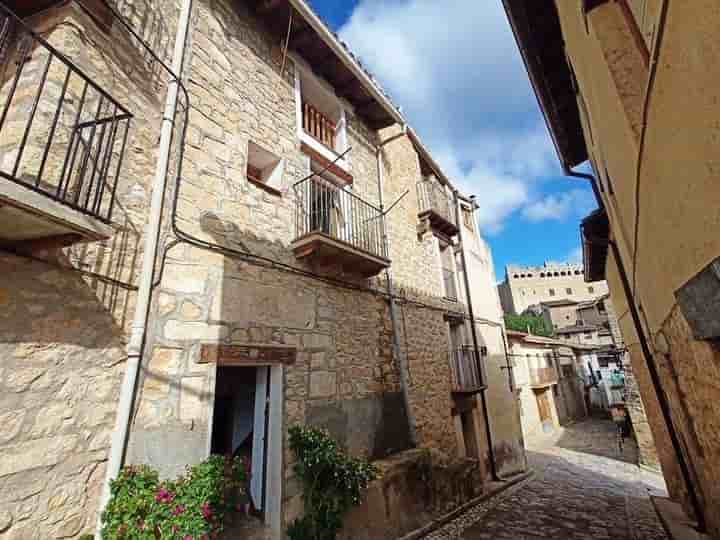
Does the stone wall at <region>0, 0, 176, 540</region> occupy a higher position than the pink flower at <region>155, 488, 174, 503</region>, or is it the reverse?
the stone wall at <region>0, 0, 176, 540</region>

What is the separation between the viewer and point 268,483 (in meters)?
3.77

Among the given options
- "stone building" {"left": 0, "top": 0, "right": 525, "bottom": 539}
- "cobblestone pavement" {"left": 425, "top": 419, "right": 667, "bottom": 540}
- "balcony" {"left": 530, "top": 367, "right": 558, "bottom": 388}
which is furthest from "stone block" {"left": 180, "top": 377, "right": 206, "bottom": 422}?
"balcony" {"left": 530, "top": 367, "right": 558, "bottom": 388}

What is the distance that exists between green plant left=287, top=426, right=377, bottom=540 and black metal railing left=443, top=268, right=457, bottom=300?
21.5 ft

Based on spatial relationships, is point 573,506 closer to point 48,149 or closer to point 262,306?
point 262,306

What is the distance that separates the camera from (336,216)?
6.17 metres

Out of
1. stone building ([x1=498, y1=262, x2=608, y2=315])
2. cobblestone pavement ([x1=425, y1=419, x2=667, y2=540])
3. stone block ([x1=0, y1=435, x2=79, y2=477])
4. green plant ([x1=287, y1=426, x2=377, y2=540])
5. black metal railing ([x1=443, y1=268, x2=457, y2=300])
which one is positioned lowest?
cobblestone pavement ([x1=425, y1=419, x2=667, y2=540])

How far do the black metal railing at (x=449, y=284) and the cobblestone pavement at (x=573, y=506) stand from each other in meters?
5.05

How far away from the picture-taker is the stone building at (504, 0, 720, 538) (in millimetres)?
1347

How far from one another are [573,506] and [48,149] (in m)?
9.58

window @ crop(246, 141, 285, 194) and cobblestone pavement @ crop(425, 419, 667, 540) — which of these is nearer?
window @ crop(246, 141, 285, 194)

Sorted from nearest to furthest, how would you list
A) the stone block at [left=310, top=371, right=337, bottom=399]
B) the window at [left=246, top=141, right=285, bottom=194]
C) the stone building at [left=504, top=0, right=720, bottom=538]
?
the stone building at [left=504, top=0, right=720, bottom=538] → the stone block at [left=310, top=371, right=337, bottom=399] → the window at [left=246, top=141, right=285, bottom=194]

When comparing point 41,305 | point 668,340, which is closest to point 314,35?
point 41,305

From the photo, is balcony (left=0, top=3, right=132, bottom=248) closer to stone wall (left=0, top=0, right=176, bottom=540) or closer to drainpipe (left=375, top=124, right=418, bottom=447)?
stone wall (left=0, top=0, right=176, bottom=540)

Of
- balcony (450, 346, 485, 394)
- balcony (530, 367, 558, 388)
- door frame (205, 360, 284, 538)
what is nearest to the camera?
door frame (205, 360, 284, 538)
